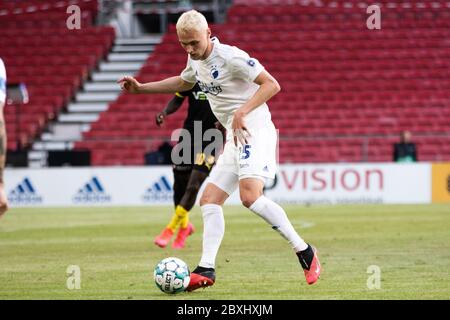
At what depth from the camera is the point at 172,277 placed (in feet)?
26.2

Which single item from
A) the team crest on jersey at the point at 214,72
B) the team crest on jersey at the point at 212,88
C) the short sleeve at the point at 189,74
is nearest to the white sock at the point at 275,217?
the team crest on jersey at the point at 212,88

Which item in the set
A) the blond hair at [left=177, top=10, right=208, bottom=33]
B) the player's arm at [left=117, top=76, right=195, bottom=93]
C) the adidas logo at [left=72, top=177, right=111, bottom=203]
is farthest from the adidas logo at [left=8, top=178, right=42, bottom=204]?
the blond hair at [left=177, top=10, right=208, bottom=33]

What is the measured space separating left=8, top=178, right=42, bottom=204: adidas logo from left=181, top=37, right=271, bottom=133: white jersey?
50.1ft

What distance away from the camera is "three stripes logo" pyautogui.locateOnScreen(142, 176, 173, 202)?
75.2ft

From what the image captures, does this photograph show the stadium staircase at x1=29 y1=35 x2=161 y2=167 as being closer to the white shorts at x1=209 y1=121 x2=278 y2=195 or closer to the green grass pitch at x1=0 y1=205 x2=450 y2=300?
the green grass pitch at x1=0 y1=205 x2=450 y2=300

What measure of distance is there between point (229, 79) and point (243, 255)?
373cm

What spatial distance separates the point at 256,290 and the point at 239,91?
63.1 inches

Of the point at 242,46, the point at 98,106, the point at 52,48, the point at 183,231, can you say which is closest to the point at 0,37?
the point at 52,48

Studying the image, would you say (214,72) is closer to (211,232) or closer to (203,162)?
(211,232)

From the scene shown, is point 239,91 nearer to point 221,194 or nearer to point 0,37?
point 221,194

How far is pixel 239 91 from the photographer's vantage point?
8.23m

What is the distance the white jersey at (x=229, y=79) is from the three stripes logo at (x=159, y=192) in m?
14.5

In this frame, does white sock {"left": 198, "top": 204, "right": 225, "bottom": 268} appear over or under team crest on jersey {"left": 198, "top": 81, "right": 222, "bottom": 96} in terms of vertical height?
under

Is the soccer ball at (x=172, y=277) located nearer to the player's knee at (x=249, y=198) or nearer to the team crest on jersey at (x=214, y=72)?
the player's knee at (x=249, y=198)
